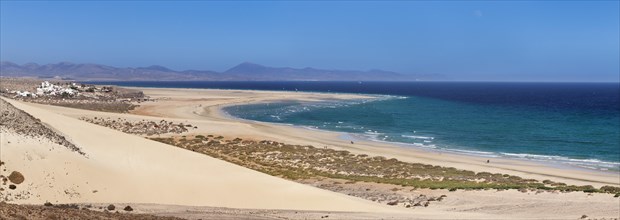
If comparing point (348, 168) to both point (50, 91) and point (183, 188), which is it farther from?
point (50, 91)

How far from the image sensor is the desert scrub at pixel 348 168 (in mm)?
28422

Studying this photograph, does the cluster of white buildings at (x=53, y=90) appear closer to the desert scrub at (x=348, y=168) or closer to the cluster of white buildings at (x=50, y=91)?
the cluster of white buildings at (x=50, y=91)

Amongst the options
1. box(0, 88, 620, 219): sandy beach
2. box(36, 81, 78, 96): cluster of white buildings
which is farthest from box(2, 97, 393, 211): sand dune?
box(36, 81, 78, 96): cluster of white buildings

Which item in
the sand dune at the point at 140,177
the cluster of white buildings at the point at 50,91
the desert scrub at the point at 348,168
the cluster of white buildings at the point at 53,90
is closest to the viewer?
the sand dune at the point at 140,177

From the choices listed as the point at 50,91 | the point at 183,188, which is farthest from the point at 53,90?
the point at 183,188

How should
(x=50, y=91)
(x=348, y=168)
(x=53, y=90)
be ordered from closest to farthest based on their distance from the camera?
1. (x=348, y=168)
2. (x=50, y=91)
3. (x=53, y=90)

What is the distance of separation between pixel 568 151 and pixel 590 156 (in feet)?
8.70

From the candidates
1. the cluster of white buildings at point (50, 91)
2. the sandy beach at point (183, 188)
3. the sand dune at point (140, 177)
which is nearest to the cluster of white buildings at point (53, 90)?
the cluster of white buildings at point (50, 91)

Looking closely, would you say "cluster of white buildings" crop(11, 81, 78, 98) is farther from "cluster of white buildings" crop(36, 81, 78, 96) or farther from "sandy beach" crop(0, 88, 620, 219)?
"sandy beach" crop(0, 88, 620, 219)

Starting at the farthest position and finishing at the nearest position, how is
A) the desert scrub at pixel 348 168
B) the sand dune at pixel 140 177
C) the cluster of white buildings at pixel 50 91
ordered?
the cluster of white buildings at pixel 50 91 < the desert scrub at pixel 348 168 < the sand dune at pixel 140 177

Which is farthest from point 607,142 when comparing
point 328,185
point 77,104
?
point 77,104

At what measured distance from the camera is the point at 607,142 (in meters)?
51.8

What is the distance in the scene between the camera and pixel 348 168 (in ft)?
112

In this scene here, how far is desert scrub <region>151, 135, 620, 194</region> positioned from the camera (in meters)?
28.4
